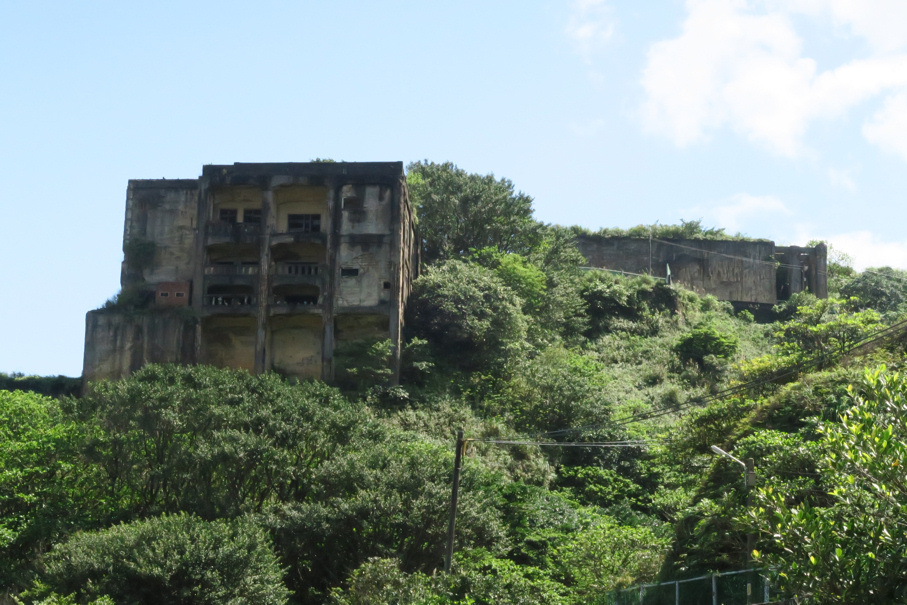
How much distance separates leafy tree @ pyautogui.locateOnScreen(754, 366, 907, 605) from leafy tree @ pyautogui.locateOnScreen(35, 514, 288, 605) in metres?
13.0

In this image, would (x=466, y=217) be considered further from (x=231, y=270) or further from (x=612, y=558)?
(x=612, y=558)

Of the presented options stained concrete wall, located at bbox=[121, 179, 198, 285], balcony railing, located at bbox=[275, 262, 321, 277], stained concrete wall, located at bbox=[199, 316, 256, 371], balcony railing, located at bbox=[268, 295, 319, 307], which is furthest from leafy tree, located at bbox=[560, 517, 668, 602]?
stained concrete wall, located at bbox=[121, 179, 198, 285]

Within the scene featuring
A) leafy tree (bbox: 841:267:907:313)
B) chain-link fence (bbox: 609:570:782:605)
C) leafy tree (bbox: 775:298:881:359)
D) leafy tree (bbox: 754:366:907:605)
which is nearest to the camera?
leafy tree (bbox: 754:366:907:605)

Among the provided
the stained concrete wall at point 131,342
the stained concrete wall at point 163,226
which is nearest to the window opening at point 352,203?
the stained concrete wall at point 163,226

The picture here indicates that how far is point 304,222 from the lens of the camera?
151ft

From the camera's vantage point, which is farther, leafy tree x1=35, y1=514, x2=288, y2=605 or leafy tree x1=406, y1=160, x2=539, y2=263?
leafy tree x1=406, y1=160, x2=539, y2=263

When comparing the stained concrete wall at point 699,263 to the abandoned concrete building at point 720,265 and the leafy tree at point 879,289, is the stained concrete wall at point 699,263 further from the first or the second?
the leafy tree at point 879,289

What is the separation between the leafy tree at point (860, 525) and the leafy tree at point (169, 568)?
13.0 metres

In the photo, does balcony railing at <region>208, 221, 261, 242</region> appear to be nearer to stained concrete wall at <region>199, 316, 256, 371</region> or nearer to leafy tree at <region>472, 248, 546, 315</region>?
stained concrete wall at <region>199, 316, 256, 371</region>

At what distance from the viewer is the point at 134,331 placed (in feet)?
141

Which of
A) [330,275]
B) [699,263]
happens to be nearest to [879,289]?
[699,263]

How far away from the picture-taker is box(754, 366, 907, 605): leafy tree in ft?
51.1

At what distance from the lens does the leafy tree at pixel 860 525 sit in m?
15.6

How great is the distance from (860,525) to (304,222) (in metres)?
32.9
